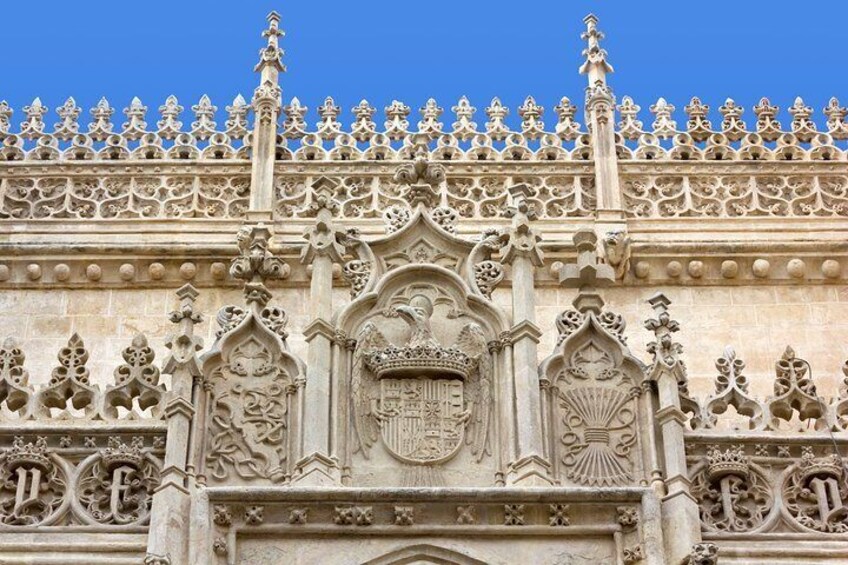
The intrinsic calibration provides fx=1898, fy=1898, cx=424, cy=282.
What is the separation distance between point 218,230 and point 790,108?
5.89m

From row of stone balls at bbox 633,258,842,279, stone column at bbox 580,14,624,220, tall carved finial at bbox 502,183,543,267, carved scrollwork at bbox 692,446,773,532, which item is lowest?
carved scrollwork at bbox 692,446,773,532

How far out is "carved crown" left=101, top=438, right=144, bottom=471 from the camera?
40.1 feet

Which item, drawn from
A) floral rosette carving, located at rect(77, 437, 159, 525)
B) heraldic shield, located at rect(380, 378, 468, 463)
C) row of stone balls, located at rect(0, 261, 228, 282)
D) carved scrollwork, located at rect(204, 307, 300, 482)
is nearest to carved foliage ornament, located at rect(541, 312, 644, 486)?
heraldic shield, located at rect(380, 378, 468, 463)

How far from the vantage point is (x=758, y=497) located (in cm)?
1215

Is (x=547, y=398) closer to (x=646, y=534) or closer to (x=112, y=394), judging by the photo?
(x=646, y=534)

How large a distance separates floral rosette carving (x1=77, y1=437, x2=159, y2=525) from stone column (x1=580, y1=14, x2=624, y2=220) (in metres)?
6.96

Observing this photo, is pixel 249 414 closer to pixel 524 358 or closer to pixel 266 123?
pixel 524 358

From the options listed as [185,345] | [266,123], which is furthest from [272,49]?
[185,345]

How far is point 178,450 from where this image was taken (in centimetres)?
1188

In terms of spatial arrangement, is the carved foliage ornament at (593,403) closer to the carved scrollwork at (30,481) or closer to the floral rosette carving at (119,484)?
the floral rosette carving at (119,484)

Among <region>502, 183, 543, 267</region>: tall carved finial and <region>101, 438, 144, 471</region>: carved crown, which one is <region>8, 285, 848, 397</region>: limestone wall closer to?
<region>502, 183, 543, 267</region>: tall carved finial

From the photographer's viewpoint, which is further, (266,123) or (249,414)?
(266,123)

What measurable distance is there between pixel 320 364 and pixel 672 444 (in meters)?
2.34

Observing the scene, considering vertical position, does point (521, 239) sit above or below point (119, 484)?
above
